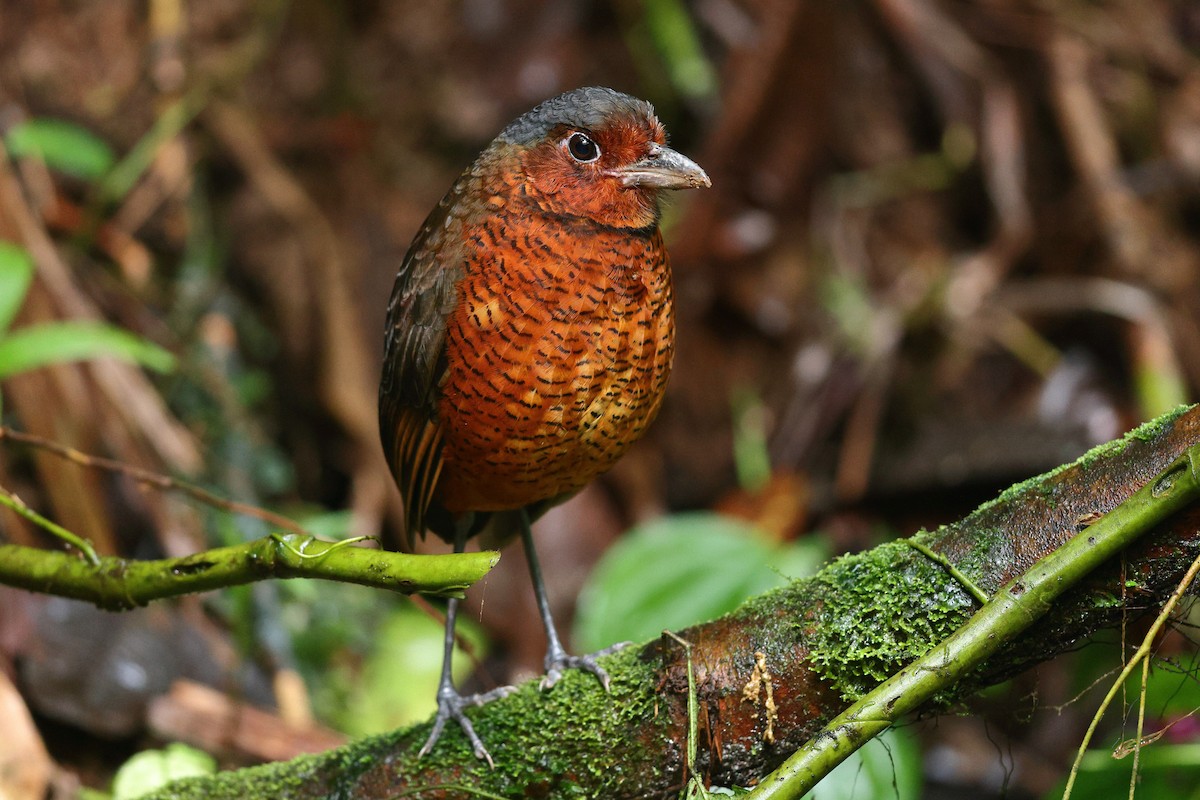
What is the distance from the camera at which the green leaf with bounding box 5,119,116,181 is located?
15.8 ft

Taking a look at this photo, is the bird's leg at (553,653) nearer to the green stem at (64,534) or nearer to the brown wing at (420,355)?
the brown wing at (420,355)

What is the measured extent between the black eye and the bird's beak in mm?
68

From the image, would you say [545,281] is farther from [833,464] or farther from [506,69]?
[506,69]

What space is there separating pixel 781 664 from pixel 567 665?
0.67 meters

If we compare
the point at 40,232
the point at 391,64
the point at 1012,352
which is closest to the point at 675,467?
the point at 1012,352

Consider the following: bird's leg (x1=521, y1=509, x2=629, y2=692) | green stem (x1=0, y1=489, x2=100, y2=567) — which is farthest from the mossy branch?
bird's leg (x1=521, y1=509, x2=629, y2=692)

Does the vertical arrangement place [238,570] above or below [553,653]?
above

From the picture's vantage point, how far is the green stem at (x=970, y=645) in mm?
1928

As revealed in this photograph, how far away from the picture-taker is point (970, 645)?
77.9 inches

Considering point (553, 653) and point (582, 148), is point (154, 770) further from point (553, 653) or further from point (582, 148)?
point (582, 148)

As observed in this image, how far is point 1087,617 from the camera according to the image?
202 cm

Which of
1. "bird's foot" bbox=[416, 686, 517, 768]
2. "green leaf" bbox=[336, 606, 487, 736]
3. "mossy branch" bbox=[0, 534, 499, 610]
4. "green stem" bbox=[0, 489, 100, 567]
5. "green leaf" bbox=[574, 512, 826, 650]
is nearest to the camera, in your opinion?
"mossy branch" bbox=[0, 534, 499, 610]

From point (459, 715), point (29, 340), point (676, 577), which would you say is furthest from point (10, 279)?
point (676, 577)

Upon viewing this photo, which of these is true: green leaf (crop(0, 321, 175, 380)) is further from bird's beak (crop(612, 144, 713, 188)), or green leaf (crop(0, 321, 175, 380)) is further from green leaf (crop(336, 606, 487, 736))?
bird's beak (crop(612, 144, 713, 188))
